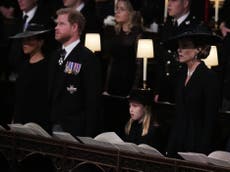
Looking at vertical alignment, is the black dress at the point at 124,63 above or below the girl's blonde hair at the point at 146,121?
above

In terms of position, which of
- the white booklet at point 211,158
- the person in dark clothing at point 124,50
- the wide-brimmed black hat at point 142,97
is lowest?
the white booklet at point 211,158

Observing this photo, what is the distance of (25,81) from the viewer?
8664 millimetres

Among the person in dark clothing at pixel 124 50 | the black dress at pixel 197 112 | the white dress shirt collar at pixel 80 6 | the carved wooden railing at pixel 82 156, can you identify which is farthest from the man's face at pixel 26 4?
the black dress at pixel 197 112

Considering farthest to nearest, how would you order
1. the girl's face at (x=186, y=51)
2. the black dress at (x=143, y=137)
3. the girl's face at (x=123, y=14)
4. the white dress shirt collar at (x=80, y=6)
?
the white dress shirt collar at (x=80, y=6), the girl's face at (x=123, y=14), the black dress at (x=143, y=137), the girl's face at (x=186, y=51)

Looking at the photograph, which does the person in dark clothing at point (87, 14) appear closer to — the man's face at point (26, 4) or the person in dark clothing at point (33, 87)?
the man's face at point (26, 4)

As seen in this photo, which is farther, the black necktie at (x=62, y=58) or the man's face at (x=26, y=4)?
the man's face at (x=26, y=4)

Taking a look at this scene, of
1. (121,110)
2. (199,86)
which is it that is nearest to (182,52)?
(199,86)

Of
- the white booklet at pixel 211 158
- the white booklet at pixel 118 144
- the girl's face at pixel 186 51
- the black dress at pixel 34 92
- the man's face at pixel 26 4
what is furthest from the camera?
the man's face at pixel 26 4

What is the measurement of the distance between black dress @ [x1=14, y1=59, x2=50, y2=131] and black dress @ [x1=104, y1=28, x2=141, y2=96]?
1.78 metres

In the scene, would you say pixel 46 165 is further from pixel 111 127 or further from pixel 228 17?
pixel 228 17

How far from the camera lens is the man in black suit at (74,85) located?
8.12 metres

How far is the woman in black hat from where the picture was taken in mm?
7484

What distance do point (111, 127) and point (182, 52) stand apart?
2559 millimetres

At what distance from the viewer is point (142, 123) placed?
8.41 meters
